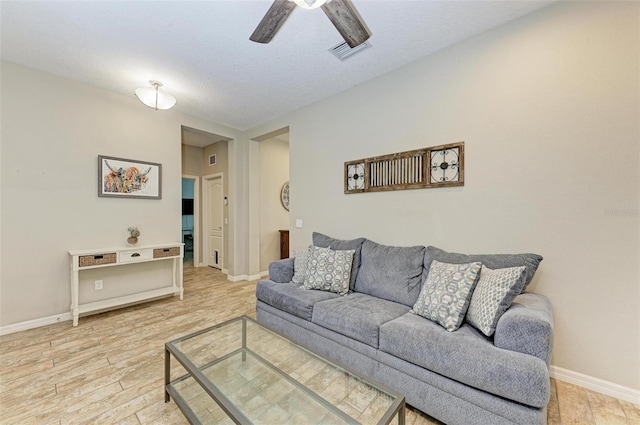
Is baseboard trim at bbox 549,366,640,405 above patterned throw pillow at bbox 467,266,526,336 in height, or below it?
below

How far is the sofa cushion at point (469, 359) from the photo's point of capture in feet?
4.01

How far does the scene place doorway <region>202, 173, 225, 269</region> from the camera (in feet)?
18.0

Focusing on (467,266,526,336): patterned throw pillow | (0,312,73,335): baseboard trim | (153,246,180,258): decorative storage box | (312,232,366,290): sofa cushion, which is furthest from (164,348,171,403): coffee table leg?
(0,312,73,335): baseboard trim

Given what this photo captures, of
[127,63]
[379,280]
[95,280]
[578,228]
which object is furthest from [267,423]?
[127,63]

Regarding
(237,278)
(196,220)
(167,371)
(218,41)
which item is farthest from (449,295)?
(196,220)

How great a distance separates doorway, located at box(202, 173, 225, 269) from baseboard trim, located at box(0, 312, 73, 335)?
2624mm

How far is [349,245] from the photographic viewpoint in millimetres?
2820

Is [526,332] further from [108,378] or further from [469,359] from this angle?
[108,378]

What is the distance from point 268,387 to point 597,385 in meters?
2.19

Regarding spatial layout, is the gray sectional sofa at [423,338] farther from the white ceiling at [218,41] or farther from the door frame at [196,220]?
the door frame at [196,220]

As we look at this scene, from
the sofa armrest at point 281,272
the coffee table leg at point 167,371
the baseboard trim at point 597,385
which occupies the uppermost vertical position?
the sofa armrest at point 281,272

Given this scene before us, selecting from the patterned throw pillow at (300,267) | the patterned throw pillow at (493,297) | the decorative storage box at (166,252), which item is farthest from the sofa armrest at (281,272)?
the patterned throw pillow at (493,297)

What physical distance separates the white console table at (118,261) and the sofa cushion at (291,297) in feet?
5.33

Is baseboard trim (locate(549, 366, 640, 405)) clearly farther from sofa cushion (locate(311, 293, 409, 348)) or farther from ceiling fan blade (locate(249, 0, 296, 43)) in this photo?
ceiling fan blade (locate(249, 0, 296, 43))
